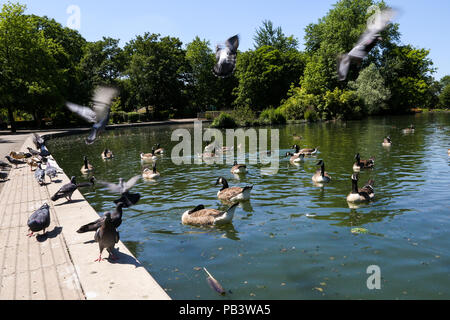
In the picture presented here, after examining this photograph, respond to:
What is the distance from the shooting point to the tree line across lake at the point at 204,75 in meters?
49.4

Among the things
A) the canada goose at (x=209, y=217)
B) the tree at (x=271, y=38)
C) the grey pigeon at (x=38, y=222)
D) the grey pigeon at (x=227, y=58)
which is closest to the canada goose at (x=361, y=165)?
the canada goose at (x=209, y=217)

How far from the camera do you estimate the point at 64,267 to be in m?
6.02

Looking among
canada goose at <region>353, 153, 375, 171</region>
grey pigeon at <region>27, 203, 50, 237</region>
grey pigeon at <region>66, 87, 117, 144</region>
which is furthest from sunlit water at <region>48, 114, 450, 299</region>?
grey pigeon at <region>66, 87, 117, 144</region>

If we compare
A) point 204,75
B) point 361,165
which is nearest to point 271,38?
point 204,75

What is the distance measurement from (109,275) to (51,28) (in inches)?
2714

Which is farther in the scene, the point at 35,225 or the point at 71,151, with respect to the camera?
the point at 71,151

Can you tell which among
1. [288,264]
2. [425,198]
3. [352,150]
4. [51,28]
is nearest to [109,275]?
[288,264]

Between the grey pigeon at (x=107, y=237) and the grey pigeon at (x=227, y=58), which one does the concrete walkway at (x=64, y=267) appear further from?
the grey pigeon at (x=227, y=58)

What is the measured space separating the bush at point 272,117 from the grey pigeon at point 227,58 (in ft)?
153

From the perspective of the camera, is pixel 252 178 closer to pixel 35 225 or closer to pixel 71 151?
pixel 35 225

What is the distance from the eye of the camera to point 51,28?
61812mm

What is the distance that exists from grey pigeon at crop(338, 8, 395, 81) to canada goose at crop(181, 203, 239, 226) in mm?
5034

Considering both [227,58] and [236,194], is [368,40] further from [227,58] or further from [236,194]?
[236,194]

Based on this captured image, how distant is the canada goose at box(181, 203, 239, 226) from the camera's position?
364 inches
